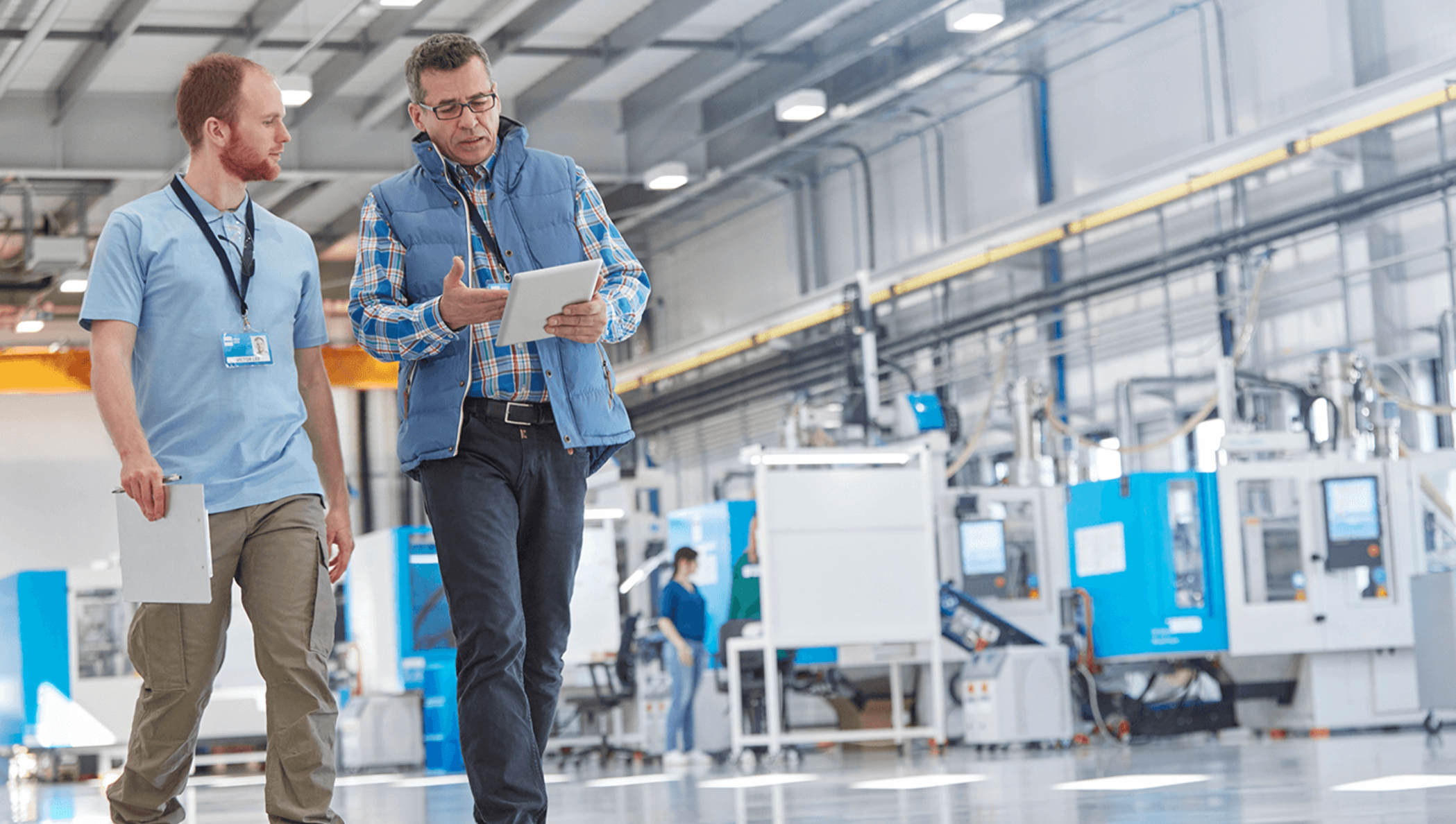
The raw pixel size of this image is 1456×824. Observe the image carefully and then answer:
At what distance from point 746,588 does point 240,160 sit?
27.1 ft

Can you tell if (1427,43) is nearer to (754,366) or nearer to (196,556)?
(754,366)

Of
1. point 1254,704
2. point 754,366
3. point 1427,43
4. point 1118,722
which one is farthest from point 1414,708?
point 754,366

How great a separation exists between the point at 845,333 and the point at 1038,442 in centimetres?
192

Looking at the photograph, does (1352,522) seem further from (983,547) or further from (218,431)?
(218,431)

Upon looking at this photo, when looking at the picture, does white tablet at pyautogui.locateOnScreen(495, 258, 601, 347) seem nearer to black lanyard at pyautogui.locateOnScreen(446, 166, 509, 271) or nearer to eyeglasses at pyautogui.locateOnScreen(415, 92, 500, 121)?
black lanyard at pyautogui.locateOnScreen(446, 166, 509, 271)

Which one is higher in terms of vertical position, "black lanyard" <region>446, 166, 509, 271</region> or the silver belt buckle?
"black lanyard" <region>446, 166, 509, 271</region>

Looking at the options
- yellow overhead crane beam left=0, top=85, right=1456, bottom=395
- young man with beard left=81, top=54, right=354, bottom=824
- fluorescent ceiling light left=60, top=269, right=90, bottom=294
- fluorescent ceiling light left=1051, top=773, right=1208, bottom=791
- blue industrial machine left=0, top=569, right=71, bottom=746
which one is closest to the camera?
young man with beard left=81, top=54, right=354, bottom=824

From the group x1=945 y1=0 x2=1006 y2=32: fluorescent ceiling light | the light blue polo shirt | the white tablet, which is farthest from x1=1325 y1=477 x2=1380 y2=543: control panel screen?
the light blue polo shirt

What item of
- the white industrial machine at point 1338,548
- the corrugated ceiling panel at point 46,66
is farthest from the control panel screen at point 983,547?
the corrugated ceiling panel at point 46,66

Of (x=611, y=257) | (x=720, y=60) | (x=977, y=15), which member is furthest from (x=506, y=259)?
(x=720, y=60)

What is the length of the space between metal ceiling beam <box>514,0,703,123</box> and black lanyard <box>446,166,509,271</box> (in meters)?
8.69

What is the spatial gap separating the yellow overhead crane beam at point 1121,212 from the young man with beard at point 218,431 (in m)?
7.69

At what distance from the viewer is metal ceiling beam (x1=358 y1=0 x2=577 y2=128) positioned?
11.4 metres

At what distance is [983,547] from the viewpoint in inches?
433
